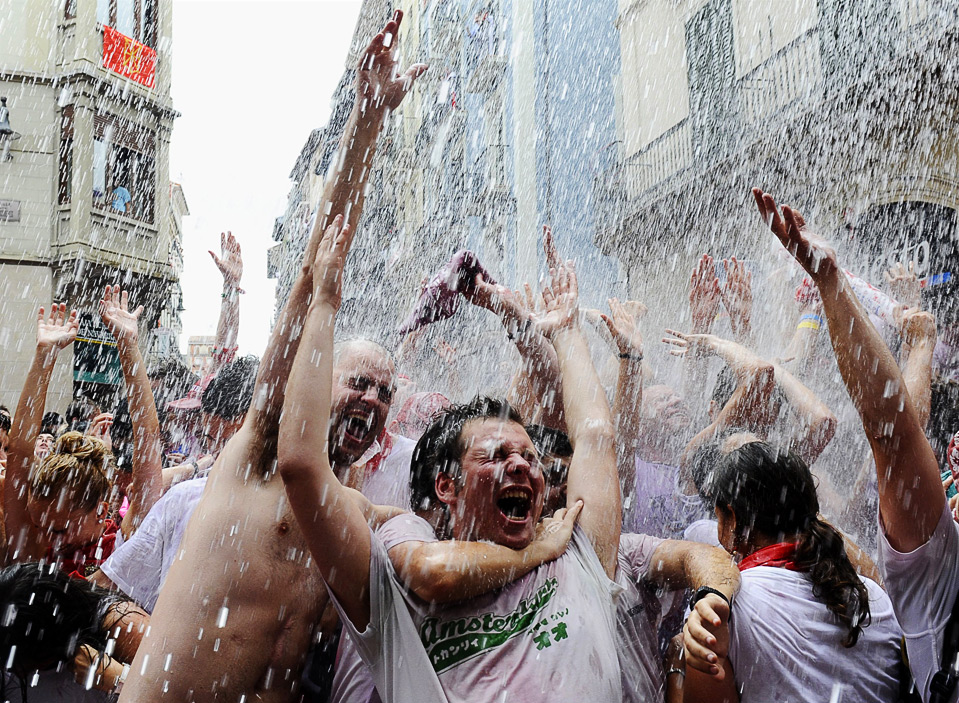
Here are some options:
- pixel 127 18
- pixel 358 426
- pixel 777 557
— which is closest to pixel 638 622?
pixel 777 557

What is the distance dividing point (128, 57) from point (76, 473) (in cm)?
1953

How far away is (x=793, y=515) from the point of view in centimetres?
213

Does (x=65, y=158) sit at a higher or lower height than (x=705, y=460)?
higher

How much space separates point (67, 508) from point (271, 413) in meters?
1.48

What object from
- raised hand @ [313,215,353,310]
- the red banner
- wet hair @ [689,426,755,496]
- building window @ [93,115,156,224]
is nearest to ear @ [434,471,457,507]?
raised hand @ [313,215,353,310]

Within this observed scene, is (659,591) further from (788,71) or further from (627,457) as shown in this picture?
(788,71)

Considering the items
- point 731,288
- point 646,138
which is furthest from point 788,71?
point 731,288

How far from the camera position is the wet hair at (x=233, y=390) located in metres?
3.08

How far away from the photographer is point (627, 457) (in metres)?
2.97

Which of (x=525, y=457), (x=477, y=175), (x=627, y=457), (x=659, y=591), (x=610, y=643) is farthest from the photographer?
(x=477, y=175)

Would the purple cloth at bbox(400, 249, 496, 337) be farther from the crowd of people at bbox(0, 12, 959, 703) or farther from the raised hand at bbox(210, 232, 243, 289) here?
the raised hand at bbox(210, 232, 243, 289)

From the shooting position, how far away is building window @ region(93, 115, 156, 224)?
19.0 meters

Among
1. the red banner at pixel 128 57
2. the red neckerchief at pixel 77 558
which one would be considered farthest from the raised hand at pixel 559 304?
the red banner at pixel 128 57

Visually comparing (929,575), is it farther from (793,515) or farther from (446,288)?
(446,288)
